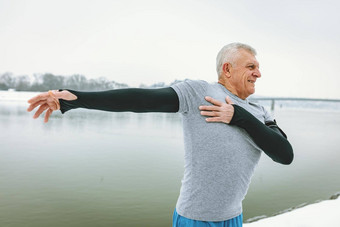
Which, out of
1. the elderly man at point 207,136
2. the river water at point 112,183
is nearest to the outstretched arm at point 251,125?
the elderly man at point 207,136

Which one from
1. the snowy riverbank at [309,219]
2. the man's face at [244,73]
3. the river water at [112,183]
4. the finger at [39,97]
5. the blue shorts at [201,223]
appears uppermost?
the man's face at [244,73]

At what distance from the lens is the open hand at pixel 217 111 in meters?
1.41

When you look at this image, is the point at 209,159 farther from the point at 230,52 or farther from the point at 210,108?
the point at 230,52

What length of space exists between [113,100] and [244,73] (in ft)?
2.31

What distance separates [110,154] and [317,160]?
29.7 feet

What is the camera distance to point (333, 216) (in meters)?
4.42

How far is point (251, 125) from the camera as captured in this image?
4.78 feet

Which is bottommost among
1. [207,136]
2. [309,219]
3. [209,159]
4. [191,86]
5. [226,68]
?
[309,219]

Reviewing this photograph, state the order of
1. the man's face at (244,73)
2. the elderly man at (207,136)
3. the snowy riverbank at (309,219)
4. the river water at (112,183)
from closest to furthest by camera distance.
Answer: the elderly man at (207,136)
the man's face at (244,73)
the snowy riverbank at (309,219)
the river water at (112,183)

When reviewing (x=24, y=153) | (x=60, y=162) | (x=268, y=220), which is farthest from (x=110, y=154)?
Result: (x=268, y=220)

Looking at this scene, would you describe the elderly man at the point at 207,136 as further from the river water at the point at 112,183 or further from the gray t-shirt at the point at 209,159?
the river water at the point at 112,183

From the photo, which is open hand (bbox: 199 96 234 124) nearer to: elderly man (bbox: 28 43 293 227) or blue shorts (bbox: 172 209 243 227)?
elderly man (bbox: 28 43 293 227)

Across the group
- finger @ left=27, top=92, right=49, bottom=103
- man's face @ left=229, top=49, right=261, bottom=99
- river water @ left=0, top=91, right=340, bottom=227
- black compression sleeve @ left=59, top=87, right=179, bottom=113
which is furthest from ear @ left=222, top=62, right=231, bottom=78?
river water @ left=0, top=91, right=340, bottom=227

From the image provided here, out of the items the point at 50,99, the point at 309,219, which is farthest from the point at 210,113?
the point at 309,219
